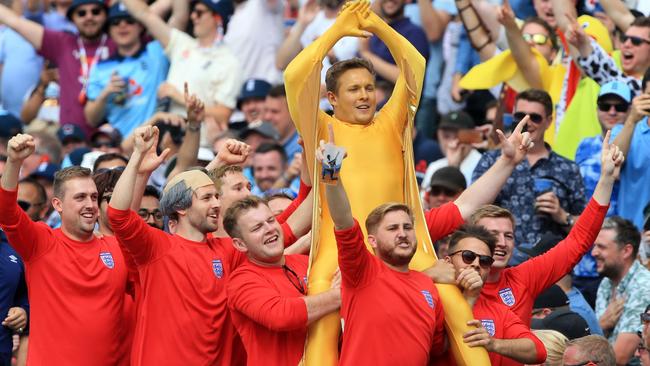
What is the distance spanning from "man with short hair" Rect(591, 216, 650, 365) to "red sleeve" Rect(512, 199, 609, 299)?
4.32 feet

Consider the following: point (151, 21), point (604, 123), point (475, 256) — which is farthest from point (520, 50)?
point (151, 21)

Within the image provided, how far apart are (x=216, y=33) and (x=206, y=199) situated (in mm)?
5933

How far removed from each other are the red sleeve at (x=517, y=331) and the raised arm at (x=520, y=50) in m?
3.95

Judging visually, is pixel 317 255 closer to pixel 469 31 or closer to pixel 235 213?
pixel 235 213

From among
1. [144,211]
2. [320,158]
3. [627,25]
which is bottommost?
[144,211]

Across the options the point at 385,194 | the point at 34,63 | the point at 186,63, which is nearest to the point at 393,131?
the point at 385,194

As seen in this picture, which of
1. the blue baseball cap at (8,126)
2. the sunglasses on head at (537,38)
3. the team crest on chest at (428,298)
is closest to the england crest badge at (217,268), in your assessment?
the team crest on chest at (428,298)

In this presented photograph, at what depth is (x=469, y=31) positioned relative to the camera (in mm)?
13125

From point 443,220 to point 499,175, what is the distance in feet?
1.47

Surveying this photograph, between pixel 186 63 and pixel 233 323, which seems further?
pixel 186 63

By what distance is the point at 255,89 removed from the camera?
14312 mm

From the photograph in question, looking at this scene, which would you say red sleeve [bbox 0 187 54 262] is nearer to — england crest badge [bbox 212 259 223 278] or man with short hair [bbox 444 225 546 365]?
england crest badge [bbox 212 259 223 278]

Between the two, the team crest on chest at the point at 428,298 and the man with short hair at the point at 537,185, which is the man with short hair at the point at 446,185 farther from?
the team crest on chest at the point at 428,298

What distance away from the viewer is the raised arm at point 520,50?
12055 millimetres
